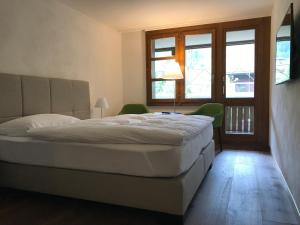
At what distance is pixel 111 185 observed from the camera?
1765 mm

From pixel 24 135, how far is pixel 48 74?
1218mm

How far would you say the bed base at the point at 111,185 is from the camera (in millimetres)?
1593

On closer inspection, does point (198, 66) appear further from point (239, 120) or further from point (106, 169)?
point (106, 169)

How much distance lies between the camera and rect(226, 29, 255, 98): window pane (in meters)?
4.32

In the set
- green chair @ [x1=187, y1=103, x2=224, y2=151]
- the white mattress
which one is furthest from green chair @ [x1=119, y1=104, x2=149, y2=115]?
the white mattress

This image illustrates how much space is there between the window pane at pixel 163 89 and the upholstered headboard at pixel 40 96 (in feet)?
5.43

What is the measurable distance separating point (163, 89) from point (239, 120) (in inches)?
63.2

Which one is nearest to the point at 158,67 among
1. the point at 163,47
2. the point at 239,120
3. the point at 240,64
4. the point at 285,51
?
the point at 163,47

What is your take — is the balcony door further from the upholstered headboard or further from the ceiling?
the upholstered headboard

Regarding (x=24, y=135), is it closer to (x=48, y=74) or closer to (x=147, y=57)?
(x=48, y=74)

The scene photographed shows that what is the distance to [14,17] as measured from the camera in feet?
8.94

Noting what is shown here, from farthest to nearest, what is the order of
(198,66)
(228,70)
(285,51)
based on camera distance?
(198,66)
(228,70)
(285,51)

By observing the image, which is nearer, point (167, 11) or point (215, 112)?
point (167, 11)

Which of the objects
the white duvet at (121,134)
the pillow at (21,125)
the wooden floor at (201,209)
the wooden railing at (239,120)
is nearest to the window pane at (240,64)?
the wooden railing at (239,120)
